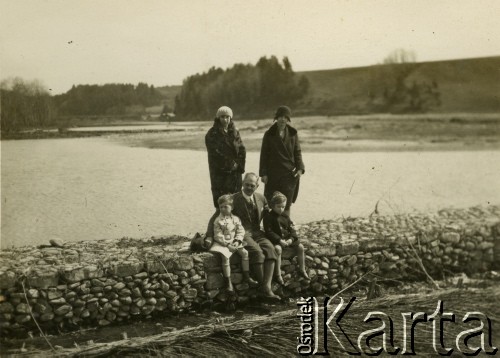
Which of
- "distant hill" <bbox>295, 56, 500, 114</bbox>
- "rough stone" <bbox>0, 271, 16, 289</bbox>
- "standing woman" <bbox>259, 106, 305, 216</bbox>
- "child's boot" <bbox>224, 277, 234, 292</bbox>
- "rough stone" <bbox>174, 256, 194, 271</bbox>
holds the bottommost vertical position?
"child's boot" <bbox>224, 277, 234, 292</bbox>

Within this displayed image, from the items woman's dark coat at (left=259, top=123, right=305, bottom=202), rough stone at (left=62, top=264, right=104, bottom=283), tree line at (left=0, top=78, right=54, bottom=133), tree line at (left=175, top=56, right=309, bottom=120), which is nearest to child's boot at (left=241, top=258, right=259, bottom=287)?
woman's dark coat at (left=259, top=123, right=305, bottom=202)

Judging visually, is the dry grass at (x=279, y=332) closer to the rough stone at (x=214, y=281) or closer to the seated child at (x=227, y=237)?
the rough stone at (x=214, y=281)

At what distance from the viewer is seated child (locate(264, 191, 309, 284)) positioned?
6121 millimetres

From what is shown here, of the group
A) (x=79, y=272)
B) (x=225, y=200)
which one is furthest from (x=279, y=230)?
(x=79, y=272)

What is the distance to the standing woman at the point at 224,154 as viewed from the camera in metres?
6.19

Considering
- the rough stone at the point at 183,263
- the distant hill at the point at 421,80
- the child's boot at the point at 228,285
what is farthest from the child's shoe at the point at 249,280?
the distant hill at the point at 421,80

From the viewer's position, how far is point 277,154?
650cm

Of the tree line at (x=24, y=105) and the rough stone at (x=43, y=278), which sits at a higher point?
the tree line at (x=24, y=105)

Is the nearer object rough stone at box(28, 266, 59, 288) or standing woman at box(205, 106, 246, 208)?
rough stone at box(28, 266, 59, 288)

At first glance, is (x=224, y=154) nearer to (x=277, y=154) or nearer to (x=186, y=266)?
(x=277, y=154)

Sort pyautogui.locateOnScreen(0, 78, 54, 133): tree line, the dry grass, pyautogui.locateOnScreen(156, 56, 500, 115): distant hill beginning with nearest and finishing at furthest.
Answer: the dry grass, pyautogui.locateOnScreen(0, 78, 54, 133): tree line, pyautogui.locateOnScreen(156, 56, 500, 115): distant hill

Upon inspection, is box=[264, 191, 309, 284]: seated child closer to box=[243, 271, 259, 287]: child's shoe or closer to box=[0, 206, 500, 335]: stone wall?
box=[0, 206, 500, 335]: stone wall

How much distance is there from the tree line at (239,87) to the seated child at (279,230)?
1302 millimetres

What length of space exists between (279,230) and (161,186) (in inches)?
58.0
